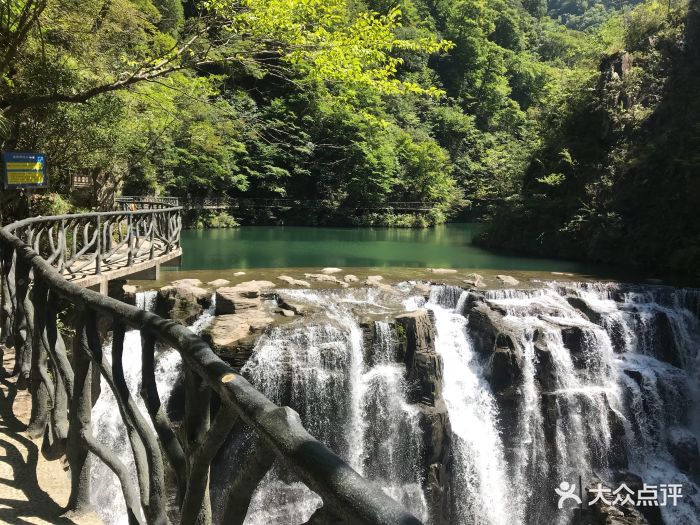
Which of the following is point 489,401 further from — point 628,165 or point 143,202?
point 143,202

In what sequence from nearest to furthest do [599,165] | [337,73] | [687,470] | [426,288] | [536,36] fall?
[337,73] → [687,470] → [426,288] → [599,165] → [536,36]

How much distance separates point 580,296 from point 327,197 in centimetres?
3120

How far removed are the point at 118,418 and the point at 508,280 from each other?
10.9 meters

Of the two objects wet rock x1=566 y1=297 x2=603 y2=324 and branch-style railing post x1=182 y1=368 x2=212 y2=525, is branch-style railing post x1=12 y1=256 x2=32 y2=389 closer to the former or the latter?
branch-style railing post x1=182 y1=368 x2=212 y2=525

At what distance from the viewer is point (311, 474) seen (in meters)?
1.13

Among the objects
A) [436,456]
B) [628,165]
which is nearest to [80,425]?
[436,456]

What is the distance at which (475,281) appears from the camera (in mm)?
15578

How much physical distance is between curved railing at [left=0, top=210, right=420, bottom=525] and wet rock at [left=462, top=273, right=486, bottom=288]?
12.5m

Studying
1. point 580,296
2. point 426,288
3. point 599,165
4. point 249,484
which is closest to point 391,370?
point 426,288

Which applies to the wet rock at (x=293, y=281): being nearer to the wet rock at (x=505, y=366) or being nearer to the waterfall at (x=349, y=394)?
the waterfall at (x=349, y=394)

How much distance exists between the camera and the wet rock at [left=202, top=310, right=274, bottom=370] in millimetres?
10688

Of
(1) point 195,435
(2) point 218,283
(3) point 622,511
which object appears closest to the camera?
(1) point 195,435

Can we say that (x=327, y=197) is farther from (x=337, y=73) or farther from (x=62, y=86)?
(x=337, y=73)

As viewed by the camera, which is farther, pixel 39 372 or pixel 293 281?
pixel 293 281
